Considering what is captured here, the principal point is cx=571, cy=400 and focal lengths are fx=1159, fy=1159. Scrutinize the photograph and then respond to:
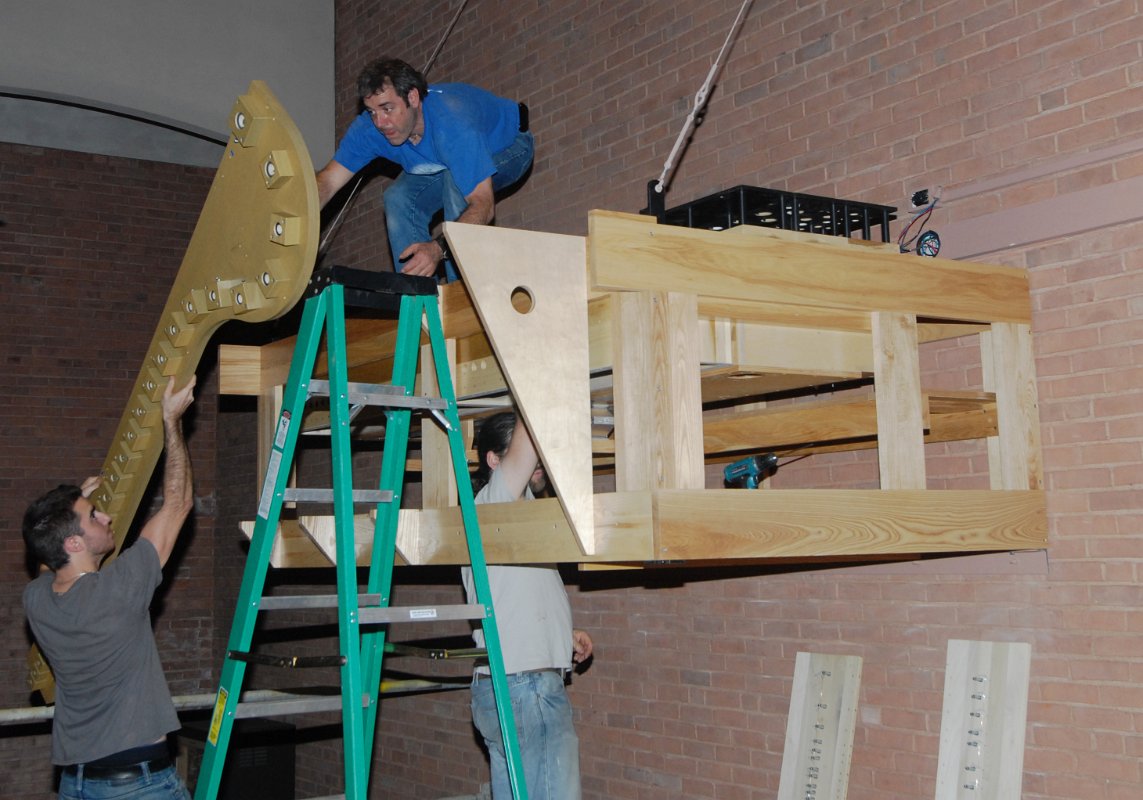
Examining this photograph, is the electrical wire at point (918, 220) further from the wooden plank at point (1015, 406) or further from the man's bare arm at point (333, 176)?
the man's bare arm at point (333, 176)

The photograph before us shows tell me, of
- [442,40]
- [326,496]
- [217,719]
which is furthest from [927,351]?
[442,40]

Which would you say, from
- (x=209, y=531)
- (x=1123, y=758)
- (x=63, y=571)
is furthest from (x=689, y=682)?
(x=209, y=531)

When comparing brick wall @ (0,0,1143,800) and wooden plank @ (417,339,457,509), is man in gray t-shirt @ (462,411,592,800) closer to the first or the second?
wooden plank @ (417,339,457,509)

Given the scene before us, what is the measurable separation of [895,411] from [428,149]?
201 centimetres

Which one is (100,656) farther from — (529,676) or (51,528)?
(529,676)

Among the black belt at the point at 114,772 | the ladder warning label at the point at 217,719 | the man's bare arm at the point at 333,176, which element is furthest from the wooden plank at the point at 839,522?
the man's bare arm at the point at 333,176

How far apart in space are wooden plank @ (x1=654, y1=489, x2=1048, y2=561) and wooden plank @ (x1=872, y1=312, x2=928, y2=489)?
0.08m

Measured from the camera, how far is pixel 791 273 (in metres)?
3.11

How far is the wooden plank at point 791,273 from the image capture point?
2.85 m

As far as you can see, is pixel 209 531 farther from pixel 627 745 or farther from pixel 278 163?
pixel 278 163

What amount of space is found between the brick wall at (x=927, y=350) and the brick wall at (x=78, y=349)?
3870mm

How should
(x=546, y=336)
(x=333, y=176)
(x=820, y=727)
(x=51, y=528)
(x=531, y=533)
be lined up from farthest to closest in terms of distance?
(x=333, y=176)
(x=820, y=727)
(x=51, y=528)
(x=531, y=533)
(x=546, y=336)

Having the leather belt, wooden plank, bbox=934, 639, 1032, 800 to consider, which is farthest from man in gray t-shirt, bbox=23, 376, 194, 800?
wooden plank, bbox=934, 639, 1032, 800

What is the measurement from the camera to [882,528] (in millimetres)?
3205
